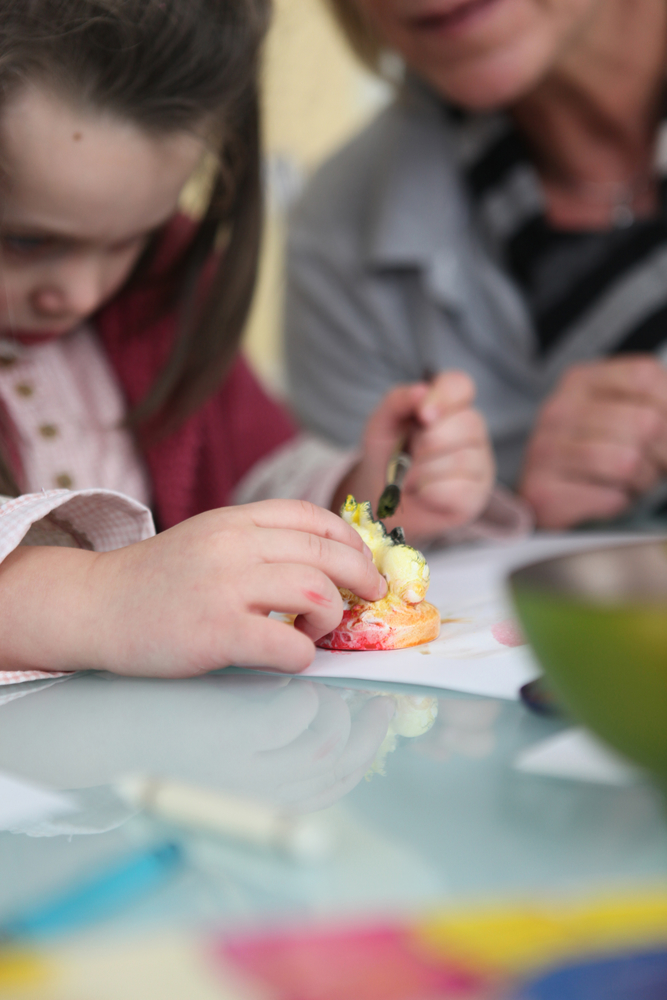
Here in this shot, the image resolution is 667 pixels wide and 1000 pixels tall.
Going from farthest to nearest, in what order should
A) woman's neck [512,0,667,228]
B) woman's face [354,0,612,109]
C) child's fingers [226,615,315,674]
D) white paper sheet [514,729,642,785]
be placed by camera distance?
woman's neck [512,0,667,228] → woman's face [354,0,612,109] → child's fingers [226,615,315,674] → white paper sheet [514,729,642,785]

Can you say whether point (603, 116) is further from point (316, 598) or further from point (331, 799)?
point (331, 799)

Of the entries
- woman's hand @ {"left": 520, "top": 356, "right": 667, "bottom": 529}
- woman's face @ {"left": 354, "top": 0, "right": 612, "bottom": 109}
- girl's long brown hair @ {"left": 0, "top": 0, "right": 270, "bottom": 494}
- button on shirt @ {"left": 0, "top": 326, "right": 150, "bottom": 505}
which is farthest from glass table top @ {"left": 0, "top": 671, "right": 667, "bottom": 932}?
woman's face @ {"left": 354, "top": 0, "right": 612, "bottom": 109}

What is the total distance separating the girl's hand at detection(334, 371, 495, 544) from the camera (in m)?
0.85

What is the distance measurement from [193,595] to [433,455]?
43 cm

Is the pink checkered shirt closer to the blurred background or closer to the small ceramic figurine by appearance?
the small ceramic figurine

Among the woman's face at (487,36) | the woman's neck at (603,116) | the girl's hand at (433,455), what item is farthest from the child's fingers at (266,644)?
the woman's neck at (603,116)

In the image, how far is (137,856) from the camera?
0.87 ft

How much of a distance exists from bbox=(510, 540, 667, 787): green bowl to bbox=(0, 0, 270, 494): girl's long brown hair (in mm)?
542

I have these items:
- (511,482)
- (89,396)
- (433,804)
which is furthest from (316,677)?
(511,482)

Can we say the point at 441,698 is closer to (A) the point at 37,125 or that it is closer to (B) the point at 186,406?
(A) the point at 37,125

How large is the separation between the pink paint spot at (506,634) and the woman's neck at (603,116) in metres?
0.92

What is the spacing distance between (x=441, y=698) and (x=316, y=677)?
79mm

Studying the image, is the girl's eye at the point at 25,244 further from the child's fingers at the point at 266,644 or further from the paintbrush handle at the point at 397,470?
the child's fingers at the point at 266,644

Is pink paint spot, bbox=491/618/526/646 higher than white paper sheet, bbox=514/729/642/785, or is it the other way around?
white paper sheet, bbox=514/729/642/785
